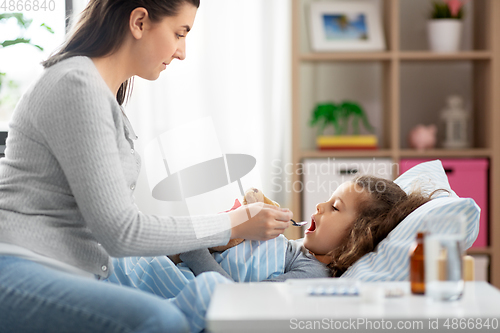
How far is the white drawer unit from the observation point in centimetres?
254

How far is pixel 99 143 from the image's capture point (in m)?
0.94

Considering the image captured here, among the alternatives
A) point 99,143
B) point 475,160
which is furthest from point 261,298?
point 475,160

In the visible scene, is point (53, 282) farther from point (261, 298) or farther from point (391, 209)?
point (391, 209)

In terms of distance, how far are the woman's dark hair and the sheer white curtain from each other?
1.65 meters

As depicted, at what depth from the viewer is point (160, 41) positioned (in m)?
1.17

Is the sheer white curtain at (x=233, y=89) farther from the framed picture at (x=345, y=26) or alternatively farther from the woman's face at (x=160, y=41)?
the woman's face at (x=160, y=41)

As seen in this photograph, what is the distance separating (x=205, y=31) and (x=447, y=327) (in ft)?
7.84

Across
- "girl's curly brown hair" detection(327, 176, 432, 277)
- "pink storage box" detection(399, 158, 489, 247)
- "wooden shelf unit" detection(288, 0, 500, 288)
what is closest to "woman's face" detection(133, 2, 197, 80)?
"girl's curly brown hair" detection(327, 176, 432, 277)

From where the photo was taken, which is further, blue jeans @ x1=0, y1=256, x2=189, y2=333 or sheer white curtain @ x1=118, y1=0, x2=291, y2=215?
sheer white curtain @ x1=118, y1=0, x2=291, y2=215

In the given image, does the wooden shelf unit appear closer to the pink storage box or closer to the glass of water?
the pink storage box

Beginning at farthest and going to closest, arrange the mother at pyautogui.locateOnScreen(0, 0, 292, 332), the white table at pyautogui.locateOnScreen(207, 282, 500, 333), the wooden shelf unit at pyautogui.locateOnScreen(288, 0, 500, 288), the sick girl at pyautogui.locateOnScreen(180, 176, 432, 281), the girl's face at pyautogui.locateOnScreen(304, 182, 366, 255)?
the wooden shelf unit at pyautogui.locateOnScreen(288, 0, 500, 288) < the girl's face at pyautogui.locateOnScreen(304, 182, 366, 255) < the sick girl at pyautogui.locateOnScreen(180, 176, 432, 281) < the mother at pyautogui.locateOnScreen(0, 0, 292, 332) < the white table at pyautogui.locateOnScreen(207, 282, 500, 333)

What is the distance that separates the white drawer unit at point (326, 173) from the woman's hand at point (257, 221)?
136 centimetres

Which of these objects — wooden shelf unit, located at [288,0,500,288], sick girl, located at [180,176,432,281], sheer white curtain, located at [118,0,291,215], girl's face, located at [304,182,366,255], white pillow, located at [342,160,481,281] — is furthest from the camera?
sheer white curtain, located at [118,0,291,215]

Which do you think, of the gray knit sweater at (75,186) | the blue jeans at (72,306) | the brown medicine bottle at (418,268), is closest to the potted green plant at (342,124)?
the gray knit sweater at (75,186)
